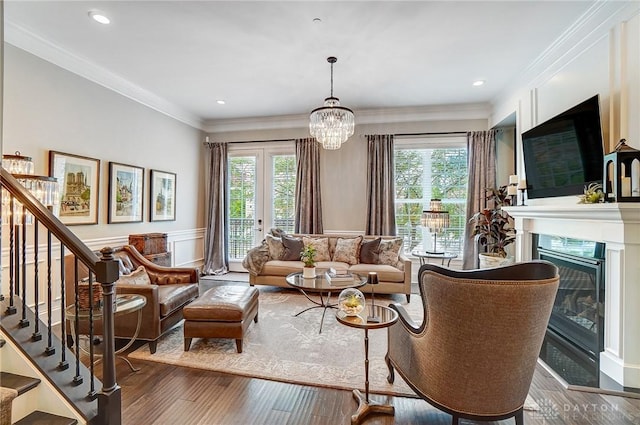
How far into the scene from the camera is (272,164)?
20.6ft

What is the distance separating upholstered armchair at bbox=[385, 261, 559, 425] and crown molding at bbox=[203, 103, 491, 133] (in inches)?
173

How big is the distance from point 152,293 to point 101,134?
2.53 m

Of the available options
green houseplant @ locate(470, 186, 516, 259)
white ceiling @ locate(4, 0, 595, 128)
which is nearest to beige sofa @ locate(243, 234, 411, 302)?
green houseplant @ locate(470, 186, 516, 259)

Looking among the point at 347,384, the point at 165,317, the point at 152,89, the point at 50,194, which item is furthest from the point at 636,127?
the point at 152,89

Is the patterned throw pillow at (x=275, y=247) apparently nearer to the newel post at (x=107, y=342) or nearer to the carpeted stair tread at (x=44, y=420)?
→ the newel post at (x=107, y=342)

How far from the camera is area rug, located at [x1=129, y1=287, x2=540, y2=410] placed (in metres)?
2.49

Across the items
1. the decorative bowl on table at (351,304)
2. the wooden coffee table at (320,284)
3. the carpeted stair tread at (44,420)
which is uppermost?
the decorative bowl on table at (351,304)

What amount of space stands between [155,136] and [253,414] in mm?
4585

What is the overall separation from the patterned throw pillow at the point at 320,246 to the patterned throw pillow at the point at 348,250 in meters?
0.15

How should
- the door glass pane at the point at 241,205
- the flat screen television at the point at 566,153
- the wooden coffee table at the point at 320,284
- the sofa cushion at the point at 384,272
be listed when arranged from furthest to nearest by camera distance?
the door glass pane at the point at 241,205 → the sofa cushion at the point at 384,272 → the wooden coffee table at the point at 320,284 → the flat screen television at the point at 566,153

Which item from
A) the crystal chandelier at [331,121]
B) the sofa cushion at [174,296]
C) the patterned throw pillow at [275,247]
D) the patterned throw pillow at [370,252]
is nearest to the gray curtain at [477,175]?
the patterned throw pillow at [370,252]

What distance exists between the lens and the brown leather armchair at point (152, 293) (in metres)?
2.91

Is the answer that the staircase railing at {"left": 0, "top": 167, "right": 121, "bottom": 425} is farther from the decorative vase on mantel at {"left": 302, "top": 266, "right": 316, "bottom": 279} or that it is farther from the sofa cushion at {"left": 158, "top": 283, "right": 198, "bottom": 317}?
the decorative vase on mantel at {"left": 302, "top": 266, "right": 316, "bottom": 279}

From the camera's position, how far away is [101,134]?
4102 millimetres
